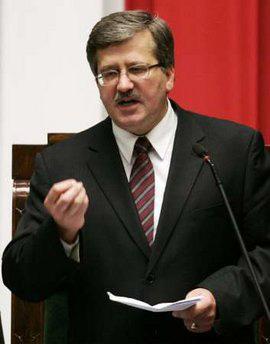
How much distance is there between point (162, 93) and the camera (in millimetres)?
1950

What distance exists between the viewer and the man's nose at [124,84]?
6.13ft

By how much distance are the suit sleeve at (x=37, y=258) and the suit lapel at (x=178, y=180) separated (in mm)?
217

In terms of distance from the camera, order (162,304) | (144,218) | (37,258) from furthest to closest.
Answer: (144,218) < (37,258) < (162,304)

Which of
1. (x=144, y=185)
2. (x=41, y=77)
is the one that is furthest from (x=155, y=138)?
(x=41, y=77)

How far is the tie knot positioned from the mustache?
11 cm

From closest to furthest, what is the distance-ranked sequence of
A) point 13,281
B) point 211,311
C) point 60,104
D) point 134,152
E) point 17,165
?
point 211,311, point 13,281, point 134,152, point 17,165, point 60,104

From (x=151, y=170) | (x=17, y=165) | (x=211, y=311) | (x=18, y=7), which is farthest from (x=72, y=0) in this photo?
(x=211, y=311)

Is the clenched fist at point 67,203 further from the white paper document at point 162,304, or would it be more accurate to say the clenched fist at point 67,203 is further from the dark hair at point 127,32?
the dark hair at point 127,32

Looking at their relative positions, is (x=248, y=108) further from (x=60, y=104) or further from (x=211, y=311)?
(x=211, y=311)

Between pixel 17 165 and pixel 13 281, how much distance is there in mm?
400

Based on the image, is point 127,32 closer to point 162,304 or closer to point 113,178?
point 113,178

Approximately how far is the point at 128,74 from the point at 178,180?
0.30 metres

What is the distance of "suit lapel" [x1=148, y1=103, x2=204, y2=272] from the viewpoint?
1820 millimetres

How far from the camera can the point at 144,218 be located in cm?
186
